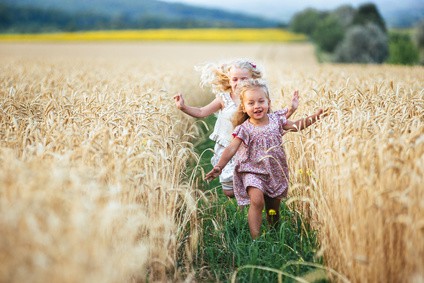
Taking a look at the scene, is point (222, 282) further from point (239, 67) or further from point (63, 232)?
point (239, 67)

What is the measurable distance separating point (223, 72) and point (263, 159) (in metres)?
1.49

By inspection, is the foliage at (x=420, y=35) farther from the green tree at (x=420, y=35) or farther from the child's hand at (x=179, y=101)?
the child's hand at (x=179, y=101)

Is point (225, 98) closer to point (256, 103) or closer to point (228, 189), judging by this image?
point (228, 189)

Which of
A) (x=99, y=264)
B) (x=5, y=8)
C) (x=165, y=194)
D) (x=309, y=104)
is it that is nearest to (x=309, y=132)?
(x=309, y=104)

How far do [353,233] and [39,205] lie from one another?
199cm

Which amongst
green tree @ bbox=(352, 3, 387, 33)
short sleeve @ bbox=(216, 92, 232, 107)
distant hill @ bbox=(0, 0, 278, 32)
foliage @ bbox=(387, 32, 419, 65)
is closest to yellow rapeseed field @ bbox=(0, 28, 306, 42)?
distant hill @ bbox=(0, 0, 278, 32)

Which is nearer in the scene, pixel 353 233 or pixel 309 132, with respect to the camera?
pixel 353 233

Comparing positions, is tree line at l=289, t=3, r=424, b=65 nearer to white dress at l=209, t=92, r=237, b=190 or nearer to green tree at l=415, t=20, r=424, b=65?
green tree at l=415, t=20, r=424, b=65

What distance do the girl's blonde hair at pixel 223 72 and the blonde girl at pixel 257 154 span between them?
0.73 metres

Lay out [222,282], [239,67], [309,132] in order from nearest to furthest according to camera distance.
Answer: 1. [222,282]
2. [239,67]
3. [309,132]

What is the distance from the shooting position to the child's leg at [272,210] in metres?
4.39

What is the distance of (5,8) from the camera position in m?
85.9

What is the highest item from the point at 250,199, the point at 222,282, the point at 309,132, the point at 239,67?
the point at 239,67

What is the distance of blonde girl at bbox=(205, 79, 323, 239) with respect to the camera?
4.19m
